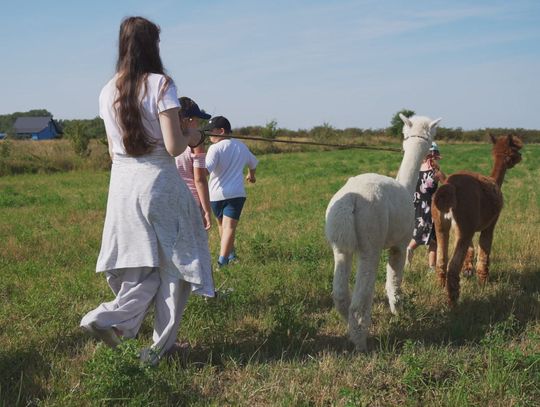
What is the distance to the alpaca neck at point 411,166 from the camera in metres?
5.09

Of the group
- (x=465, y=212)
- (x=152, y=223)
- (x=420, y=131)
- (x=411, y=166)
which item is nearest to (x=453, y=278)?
(x=465, y=212)

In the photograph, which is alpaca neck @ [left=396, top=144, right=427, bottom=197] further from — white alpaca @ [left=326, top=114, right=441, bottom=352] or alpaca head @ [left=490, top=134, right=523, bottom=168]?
alpaca head @ [left=490, top=134, right=523, bottom=168]

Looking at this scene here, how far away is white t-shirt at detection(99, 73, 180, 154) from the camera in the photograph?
133 inches

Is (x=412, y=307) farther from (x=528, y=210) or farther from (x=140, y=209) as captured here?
(x=528, y=210)

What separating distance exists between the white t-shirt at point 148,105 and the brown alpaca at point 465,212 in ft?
9.96

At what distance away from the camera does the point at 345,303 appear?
432 centimetres

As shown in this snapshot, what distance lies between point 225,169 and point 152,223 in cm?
330

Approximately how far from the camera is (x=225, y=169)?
6789mm

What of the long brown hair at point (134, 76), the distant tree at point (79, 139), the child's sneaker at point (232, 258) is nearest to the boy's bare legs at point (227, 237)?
the child's sneaker at point (232, 258)

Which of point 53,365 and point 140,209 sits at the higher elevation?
point 140,209

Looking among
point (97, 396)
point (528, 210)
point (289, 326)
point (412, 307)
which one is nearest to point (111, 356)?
point (97, 396)

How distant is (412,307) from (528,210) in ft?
26.7

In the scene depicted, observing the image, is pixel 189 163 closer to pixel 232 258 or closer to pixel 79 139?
pixel 232 258

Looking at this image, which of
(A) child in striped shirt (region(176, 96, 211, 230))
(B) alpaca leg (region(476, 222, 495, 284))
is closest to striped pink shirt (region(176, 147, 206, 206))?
(A) child in striped shirt (region(176, 96, 211, 230))
